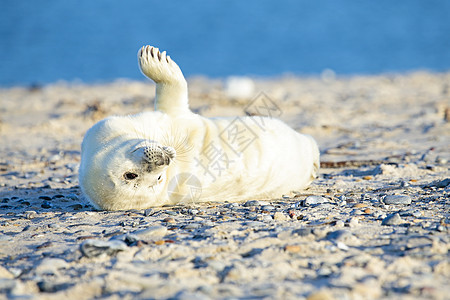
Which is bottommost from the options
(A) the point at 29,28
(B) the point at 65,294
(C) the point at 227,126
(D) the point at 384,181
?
(B) the point at 65,294

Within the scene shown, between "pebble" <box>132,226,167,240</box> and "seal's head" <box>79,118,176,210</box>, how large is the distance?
489 millimetres

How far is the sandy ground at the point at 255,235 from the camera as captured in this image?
2465mm

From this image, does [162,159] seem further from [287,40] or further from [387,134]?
[287,40]

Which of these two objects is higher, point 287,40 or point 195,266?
point 287,40

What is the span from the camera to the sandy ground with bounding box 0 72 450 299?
246 cm

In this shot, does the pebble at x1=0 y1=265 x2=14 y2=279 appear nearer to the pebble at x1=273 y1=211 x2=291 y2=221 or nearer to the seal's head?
the seal's head

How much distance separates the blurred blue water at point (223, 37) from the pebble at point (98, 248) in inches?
691

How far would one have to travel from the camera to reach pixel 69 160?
633cm

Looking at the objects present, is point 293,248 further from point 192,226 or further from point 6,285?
point 6,285

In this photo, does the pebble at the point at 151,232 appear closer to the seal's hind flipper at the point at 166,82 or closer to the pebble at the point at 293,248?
the pebble at the point at 293,248

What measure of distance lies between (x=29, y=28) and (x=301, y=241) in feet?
128

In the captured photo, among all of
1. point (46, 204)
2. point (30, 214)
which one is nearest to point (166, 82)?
point (46, 204)

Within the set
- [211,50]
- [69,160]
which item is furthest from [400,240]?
[211,50]

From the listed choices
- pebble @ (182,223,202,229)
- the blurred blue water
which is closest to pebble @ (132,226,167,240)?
pebble @ (182,223,202,229)
